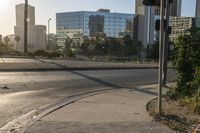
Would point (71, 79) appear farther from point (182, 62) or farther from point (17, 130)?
point (17, 130)

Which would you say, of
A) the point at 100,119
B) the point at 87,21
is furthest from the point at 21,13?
the point at 100,119

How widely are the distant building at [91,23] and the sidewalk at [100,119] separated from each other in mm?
118587

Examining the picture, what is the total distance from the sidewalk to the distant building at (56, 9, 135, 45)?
11859 cm

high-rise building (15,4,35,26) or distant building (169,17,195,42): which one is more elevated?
high-rise building (15,4,35,26)

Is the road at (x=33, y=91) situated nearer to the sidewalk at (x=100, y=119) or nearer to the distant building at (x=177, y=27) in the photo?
the sidewalk at (x=100, y=119)

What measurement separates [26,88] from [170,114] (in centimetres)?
713

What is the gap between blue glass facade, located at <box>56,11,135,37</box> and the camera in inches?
5084

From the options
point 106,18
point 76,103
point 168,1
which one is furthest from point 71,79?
point 106,18

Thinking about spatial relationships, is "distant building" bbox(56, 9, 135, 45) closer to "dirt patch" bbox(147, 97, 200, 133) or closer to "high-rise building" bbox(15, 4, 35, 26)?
"high-rise building" bbox(15, 4, 35, 26)

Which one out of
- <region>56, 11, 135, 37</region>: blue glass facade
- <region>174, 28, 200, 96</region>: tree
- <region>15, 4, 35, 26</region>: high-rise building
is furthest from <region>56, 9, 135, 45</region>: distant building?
<region>174, 28, 200, 96</region>: tree

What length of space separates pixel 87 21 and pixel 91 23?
5.84ft

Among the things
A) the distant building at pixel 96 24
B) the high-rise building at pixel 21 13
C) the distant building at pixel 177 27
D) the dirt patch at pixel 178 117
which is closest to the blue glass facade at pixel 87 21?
the distant building at pixel 96 24

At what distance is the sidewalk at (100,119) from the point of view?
278 inches

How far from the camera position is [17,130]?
727cm
